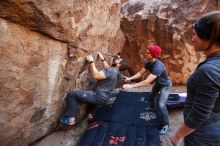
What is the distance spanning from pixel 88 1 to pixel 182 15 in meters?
2.91

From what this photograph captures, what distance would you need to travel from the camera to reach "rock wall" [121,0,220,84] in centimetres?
589

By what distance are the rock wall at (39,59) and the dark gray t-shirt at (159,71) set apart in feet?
3.42

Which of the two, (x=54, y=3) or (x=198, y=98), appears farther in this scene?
(x=54, y=3)

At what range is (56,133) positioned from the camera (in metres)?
3.92

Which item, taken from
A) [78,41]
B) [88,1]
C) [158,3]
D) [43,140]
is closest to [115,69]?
[78,41]

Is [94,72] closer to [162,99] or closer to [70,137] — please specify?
[70,137]

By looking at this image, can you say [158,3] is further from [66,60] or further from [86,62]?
[66,60]

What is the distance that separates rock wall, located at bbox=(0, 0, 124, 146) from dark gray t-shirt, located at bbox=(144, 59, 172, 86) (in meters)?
1.04

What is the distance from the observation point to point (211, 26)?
158 cm

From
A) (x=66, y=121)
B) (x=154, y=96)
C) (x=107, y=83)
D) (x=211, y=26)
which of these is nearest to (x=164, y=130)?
(x=154, y=96)

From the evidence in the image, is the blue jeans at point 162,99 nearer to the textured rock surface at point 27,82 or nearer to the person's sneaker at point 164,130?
the person's sneaker at point 164,130

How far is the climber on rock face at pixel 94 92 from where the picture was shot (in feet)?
12.7

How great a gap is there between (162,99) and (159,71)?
461 millimetres

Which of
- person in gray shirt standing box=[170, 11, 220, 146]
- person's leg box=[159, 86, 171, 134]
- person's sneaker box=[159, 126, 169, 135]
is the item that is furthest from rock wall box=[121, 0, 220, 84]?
person in gray shirt standing box=[170, 11, 220, 146]
